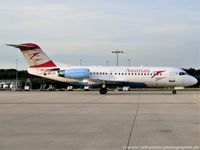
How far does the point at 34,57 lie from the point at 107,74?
892 centimetres

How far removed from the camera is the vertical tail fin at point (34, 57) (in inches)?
1747

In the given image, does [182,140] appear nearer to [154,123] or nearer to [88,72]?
[154,123]

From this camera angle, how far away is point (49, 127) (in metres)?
11.9

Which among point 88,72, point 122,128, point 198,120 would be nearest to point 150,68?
point 88,72

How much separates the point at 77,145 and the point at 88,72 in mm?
34726

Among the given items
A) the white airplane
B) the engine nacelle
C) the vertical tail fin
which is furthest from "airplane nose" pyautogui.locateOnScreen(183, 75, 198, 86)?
the vertical tail fin

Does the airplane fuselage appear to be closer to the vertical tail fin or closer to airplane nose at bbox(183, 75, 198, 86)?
airplane nose at bbox(183, 75, 198, 86)

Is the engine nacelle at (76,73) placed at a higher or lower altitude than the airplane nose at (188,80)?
higher

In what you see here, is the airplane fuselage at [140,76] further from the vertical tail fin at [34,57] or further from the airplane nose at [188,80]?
the vertical tail fin at [34,57]

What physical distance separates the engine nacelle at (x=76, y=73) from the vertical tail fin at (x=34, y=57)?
2.23 m

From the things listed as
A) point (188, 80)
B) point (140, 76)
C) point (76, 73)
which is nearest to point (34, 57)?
point (76, 73)

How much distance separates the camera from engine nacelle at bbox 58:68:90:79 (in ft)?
140

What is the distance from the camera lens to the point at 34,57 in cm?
4441

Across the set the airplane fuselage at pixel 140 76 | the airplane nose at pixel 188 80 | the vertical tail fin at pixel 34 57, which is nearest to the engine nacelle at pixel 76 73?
the airplane fuselage at pixel 140 76
